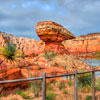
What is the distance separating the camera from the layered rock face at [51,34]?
20.5 meters

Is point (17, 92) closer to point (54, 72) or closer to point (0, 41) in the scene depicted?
point (54, 72)

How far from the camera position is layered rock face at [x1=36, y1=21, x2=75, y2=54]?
20.5m

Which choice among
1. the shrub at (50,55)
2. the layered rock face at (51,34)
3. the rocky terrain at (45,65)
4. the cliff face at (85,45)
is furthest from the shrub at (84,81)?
the cliff face at (85,45)

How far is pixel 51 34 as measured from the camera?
68.5 ft

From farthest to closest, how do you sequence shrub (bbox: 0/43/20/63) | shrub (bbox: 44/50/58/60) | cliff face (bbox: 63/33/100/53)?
cliff face (bbox: 63/33/100/53) → shrub (bbox: 44/50/58/60) → shrub (bbox: 0/43/20/63)

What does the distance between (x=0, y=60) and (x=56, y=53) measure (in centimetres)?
1415

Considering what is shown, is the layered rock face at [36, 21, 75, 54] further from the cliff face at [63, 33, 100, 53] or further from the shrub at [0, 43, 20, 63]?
the cliff face at [63, 33, 100, 53]

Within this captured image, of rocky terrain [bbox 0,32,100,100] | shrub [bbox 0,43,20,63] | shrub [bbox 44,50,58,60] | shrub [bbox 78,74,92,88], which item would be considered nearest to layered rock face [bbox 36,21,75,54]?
shrub [bbox 44,50,58,60]

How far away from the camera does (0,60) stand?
670 centimetres

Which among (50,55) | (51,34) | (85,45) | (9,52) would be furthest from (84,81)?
(85,45)

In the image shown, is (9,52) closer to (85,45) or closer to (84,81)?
(84,81)

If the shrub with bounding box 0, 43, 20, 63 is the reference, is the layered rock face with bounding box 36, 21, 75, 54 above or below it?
above

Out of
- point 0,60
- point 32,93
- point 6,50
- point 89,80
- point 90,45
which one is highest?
point 90,45

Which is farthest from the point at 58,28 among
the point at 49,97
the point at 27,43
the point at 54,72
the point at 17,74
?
the point at 27,43
